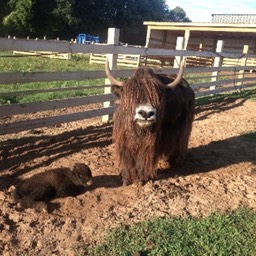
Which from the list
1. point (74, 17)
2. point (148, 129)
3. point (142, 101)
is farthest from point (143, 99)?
point (74, 17)

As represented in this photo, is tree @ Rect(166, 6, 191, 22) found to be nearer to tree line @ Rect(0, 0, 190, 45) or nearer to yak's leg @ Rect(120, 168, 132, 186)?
tree line @ Rect(0, 0, 190, 45)

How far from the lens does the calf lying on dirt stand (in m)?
4.49

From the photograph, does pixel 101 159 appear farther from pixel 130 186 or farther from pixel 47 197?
pixel 47 197

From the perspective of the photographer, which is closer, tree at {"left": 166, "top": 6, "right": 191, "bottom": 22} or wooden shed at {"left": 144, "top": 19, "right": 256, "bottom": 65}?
wooden shed at {"left": 144, "top": 19, "right": 256, "bottom": 65}

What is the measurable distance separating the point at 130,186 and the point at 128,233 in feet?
3.98

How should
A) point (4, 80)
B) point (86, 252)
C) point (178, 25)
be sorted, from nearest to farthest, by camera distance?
point (86, 252) → point (4, 80) → point (178, 25)

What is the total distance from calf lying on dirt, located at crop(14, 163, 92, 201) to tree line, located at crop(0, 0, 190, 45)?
37.1m

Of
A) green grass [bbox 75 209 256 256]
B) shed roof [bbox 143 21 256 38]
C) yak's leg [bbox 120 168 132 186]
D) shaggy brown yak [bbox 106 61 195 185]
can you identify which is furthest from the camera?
shed roof [bbox 143 21 256 38]

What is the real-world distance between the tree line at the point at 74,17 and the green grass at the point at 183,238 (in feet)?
126

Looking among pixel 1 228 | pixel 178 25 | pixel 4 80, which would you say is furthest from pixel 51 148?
pixel 178 25

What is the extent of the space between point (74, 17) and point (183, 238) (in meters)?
43.3

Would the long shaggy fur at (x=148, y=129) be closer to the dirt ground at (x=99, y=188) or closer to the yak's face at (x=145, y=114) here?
the yak's face at (x=145, y=114)

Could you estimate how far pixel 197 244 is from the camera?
3844 millimetres

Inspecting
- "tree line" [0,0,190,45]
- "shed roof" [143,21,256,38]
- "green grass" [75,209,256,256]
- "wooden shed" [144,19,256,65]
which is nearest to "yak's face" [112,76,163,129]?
"green grass" [75,209,256,256]
